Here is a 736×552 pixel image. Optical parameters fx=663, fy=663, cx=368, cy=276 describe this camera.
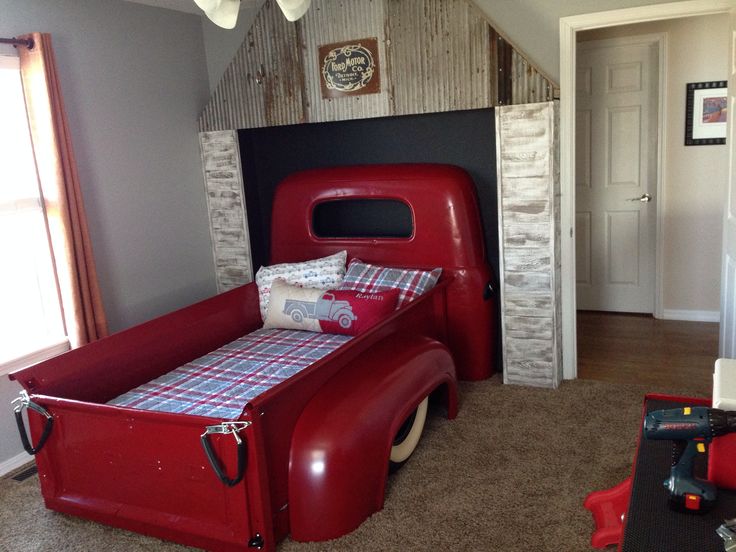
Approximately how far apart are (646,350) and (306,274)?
2.22 m


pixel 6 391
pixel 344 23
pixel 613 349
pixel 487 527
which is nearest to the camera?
pixel 487 527

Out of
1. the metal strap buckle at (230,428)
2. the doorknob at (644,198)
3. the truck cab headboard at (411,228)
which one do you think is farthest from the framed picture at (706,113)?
the metal strap buckle at (230,428)

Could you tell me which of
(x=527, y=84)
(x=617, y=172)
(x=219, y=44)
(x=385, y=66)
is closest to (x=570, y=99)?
(x=527, y=84)

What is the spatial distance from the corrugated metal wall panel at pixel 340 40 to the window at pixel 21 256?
1.52 m

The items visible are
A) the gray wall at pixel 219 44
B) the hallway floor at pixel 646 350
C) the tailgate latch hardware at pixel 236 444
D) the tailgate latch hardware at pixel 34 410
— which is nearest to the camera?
the tailgate latch hardware at pixel 236 444

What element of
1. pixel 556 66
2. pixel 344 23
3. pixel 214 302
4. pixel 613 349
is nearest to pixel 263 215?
pixel 214 302

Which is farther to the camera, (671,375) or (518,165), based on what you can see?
(671,375)

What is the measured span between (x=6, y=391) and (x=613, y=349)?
3.48 metres

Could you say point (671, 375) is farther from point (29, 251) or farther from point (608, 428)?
point (29, 251)

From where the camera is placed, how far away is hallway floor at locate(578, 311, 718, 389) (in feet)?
12.4

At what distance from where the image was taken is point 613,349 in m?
4.27

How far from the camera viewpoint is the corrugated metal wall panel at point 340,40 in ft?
11.9

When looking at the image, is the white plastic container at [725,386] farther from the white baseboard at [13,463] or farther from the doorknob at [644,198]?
the doorknob at [644,198]

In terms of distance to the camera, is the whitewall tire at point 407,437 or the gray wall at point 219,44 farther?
the gray wall at point 219,44
